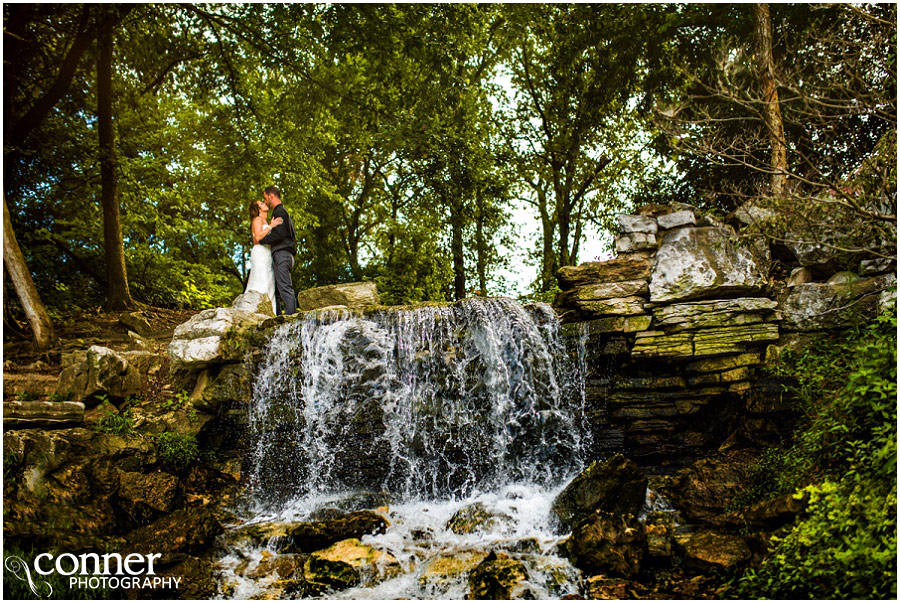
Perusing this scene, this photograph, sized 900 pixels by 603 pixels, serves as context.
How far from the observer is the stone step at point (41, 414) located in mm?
6598

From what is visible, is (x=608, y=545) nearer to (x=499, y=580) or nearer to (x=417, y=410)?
(x=499, y=580)

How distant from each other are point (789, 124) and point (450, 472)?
8315 millimetres

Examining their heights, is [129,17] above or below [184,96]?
below

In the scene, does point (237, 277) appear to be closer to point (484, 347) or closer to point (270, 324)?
point (270, 324)

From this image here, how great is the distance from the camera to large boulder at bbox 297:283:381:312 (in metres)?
9.86

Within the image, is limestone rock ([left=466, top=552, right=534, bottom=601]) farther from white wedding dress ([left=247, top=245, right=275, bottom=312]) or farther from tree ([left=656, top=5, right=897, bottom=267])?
white wedding dress ([left=247, top=245, right=275, bottom=312])

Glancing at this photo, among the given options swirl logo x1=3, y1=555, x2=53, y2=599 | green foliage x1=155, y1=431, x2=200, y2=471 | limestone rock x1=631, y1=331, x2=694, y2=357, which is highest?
limestone rock x1=631, y1=331, x2=694, y2=357

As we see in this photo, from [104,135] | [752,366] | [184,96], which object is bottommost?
[752,366]

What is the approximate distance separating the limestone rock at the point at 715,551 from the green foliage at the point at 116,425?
6.57 meters

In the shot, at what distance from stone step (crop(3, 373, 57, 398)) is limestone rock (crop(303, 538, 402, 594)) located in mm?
4694

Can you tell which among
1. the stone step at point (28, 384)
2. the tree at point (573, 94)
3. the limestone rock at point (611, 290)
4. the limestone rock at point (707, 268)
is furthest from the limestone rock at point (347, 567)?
the tree at point (573, 94)

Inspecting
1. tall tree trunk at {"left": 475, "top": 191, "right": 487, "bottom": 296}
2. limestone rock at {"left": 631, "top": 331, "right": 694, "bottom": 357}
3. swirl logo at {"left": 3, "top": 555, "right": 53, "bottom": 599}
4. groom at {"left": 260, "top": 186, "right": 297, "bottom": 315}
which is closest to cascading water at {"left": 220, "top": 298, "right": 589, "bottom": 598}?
limestone rock at {"left": 631, "top": 331, "right": 694, "bottom": 357}

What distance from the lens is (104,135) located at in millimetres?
10375

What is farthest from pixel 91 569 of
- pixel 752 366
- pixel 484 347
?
pixel 752 366
